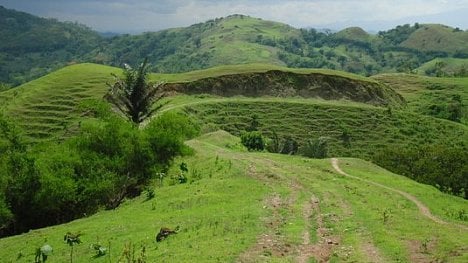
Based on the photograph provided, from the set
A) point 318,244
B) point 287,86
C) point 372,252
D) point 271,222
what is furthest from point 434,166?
point 287,86

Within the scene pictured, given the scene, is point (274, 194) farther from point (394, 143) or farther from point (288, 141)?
point (394, 143)

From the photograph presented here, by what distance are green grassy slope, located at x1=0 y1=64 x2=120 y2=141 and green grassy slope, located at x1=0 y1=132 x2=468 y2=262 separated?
2578 inches

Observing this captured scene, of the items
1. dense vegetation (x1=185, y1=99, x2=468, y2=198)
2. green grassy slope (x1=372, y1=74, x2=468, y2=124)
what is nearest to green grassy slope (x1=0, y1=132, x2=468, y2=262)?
dense vegetation (x1=185, y1=99, x2=468, y2=198)

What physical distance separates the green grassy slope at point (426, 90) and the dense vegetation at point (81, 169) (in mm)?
99146

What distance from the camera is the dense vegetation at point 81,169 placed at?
37156 millimetres

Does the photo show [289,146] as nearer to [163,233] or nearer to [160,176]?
[160,176]

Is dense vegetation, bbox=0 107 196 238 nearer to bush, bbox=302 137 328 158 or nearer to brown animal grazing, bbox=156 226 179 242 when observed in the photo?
brown animal grazing, bbox=156 226 179 242

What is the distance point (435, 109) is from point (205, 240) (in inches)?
4532

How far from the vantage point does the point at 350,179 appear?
43.0 meters

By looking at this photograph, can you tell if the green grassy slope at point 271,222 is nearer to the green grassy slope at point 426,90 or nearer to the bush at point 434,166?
the bush at point 434,166

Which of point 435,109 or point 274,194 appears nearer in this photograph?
point 274,194

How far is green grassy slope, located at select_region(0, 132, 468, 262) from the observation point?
74.2 feet

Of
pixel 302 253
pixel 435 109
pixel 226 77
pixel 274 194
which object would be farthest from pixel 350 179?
pixel 435 109

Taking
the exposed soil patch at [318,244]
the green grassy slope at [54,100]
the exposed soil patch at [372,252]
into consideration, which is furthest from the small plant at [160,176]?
the green grassy slope at [54,100]
